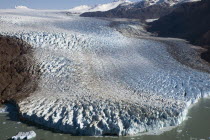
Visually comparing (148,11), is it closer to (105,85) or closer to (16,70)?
(105,85)

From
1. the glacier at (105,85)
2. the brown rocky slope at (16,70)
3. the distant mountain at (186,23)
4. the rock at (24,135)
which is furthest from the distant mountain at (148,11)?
the rock at (24,135)

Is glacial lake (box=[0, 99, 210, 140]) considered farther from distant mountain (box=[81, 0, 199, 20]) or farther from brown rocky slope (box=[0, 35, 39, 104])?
distant mountain (box=[81, 0, 199, 20])

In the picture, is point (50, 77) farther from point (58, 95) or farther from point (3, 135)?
point (3, 135)

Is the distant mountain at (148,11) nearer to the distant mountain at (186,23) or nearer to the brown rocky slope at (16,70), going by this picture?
the distant mountain at (186,23)

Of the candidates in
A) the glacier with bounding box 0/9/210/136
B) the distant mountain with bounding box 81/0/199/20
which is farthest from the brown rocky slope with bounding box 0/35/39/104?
the distant mountain with bounding box 81/0/199/20

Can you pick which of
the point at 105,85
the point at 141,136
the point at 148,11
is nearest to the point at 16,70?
the point at 105,85

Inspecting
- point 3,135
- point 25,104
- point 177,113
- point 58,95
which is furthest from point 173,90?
point 3,135
